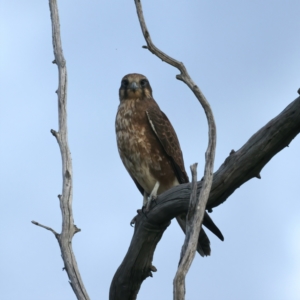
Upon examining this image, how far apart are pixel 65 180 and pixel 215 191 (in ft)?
2.74

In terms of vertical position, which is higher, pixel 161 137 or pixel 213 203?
pixel 161 137

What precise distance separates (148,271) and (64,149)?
929 mm

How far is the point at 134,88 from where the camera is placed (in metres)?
5.45

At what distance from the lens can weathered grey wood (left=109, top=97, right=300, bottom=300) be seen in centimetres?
323

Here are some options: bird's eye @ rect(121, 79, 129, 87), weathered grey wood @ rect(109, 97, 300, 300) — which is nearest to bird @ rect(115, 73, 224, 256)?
bird's eye @ rect(121, 79, 129, 87)

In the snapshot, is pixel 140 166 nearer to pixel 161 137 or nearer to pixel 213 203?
pixel 161 137

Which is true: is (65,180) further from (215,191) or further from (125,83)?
(125,83)

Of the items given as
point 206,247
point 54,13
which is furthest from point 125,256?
point 54,13

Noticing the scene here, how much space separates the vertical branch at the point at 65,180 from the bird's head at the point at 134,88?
4.85 ft

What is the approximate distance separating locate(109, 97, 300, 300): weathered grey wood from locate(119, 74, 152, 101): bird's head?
1281 mm

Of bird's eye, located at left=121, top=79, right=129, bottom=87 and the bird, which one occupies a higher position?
bird's eye, located at left=121, top=79, right=129, bottom=87

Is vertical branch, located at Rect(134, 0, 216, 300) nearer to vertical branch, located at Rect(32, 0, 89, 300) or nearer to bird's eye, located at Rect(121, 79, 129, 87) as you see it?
vertical branch, located at Rect(32, 0, 89, 300)

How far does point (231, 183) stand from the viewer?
3441 millimetres

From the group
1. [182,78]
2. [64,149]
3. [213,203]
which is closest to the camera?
[182,78]
